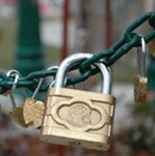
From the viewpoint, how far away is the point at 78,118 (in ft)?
5.49

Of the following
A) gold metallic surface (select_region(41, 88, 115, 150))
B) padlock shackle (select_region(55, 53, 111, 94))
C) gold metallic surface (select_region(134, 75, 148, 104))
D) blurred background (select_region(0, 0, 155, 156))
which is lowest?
gold metallic surface (select_region(41, 88, 115, 150))

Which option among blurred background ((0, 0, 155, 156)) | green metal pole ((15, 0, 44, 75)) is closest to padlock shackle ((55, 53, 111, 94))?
blurred background ((0, 0, 155, 156))

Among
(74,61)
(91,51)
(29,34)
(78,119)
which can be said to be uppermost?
(29,34)

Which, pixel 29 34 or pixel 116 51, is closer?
pixel 116 51

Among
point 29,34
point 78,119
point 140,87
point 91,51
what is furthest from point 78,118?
point 29,34

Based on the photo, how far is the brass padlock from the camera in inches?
64.4

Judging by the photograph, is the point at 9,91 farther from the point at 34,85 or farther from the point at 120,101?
the point at 120,101

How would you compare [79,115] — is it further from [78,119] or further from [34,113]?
[34,113]

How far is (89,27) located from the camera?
6.96m

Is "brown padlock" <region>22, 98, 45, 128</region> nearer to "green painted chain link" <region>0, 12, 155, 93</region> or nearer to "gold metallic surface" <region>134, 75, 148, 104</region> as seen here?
"green painted chain link" <region>0, 12, 155, 93</region>

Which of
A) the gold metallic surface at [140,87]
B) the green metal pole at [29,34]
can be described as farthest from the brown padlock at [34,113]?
the green metal pole at [29,34]

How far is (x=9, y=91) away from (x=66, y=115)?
0.84ft

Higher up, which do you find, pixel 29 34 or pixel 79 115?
pixel 29 34

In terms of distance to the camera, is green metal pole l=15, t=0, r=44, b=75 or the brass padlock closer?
the brass padlock
